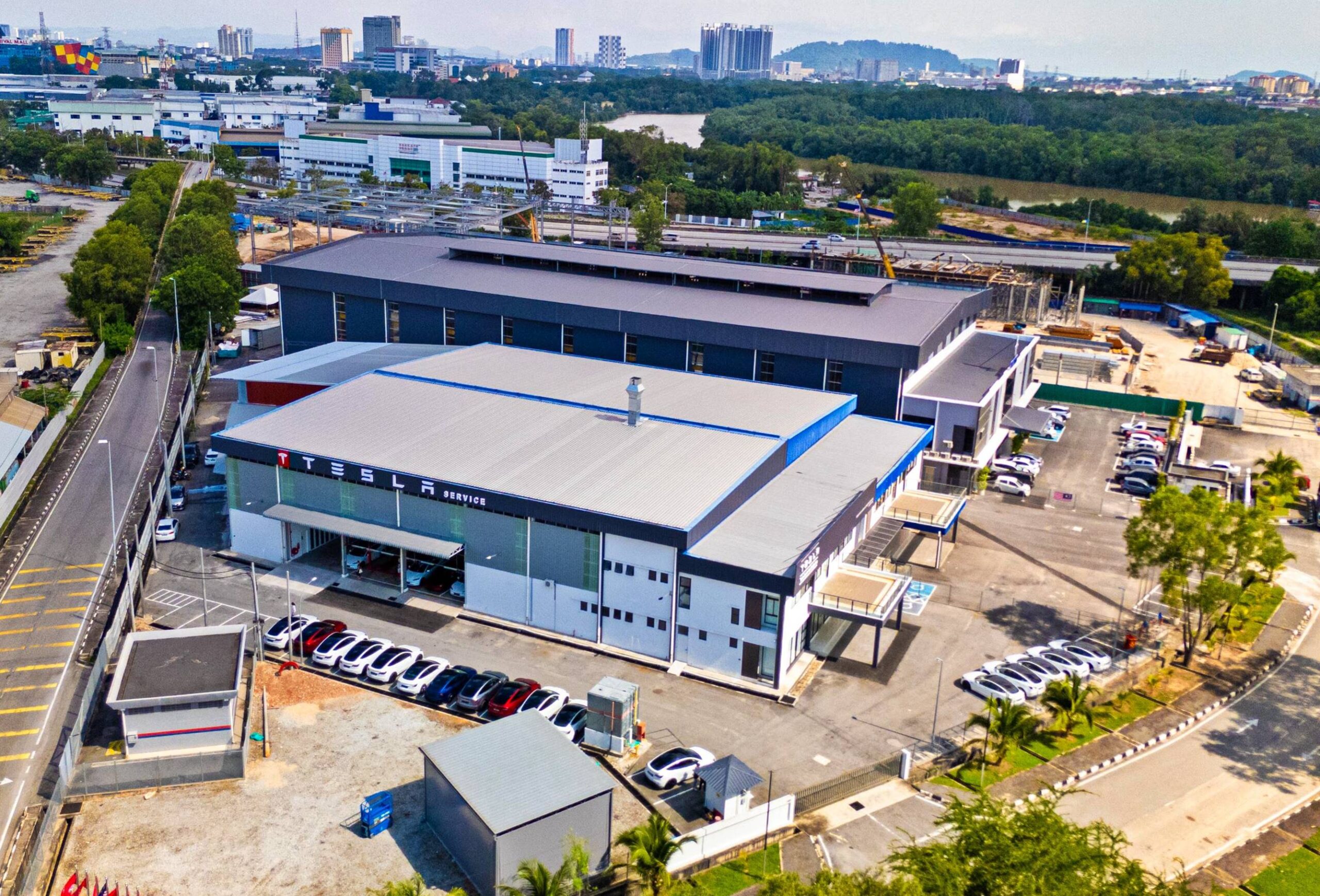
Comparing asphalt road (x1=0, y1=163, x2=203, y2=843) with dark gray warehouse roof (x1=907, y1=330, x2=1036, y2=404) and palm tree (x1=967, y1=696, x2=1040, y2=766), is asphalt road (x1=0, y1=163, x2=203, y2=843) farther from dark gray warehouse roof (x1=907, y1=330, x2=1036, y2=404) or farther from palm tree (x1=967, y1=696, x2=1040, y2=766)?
dark gray warehouse roof (x1=907, y1=330, x2=1036, y2=404)

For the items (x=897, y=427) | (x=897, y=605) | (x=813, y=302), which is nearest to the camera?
(x=897, y=605)

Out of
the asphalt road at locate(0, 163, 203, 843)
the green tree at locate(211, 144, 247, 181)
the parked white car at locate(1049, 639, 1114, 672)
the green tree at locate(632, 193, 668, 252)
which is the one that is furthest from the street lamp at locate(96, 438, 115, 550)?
the green tree at locate(211, 144, 247, 181)

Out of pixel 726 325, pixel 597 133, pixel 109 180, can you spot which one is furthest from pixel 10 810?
pixel 597 133

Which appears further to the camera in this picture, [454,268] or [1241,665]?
[454,268]

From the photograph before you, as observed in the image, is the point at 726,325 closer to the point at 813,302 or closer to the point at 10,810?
the point at 813,302

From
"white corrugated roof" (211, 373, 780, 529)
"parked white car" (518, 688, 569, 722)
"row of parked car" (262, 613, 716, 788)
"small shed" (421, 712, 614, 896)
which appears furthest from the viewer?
"white corrugated roof" (211, 373, 780, 529)
